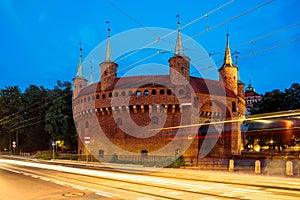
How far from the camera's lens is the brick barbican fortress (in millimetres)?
34250

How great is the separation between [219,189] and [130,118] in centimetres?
2608

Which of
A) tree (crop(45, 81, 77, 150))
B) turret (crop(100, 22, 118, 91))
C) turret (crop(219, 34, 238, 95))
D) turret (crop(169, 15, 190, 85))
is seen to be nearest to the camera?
turret (crop(169, 15, 190, 85))

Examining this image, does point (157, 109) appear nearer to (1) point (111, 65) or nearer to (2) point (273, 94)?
(1) point (111, 65)

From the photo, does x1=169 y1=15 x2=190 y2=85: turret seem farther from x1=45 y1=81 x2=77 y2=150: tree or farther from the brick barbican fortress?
x1=45 y1=81 x2=77 y2=150: tree

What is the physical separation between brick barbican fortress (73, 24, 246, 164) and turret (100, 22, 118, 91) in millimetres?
137

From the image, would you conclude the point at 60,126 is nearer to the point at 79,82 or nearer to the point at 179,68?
the point at 79,82

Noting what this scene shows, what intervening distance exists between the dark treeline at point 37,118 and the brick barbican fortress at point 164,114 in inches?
505

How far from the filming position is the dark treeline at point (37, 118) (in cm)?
5131

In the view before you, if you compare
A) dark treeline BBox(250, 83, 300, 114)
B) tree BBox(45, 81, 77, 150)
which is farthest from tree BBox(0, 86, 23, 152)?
dark treeline BBox(250, 83, 300, 114)

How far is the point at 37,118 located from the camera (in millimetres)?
57875

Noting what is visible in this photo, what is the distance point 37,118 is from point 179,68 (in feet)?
113

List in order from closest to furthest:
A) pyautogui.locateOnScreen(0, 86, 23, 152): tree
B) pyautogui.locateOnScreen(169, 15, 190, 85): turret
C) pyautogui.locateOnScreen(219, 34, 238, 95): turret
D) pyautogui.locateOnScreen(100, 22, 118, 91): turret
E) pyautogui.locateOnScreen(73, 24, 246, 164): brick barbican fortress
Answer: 1. pyautogui.locateOnScreen(73, 24, 246, 164): brick barbican fortress
2. pyautogui.locateOnScreen(169, 15, 190, 85): turret
3. pyautogui.locateOnScreen(100, 22, 118, 91): turret
4. pyautogui.locateOnScreen(219, 34, 238, 95): turret
5. pyautogui.locateOnScreen(0, 86, 23, 152): tree

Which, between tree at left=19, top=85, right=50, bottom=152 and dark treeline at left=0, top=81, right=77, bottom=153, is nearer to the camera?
dark treeline at left=0, top=81, right=77, bottom=153

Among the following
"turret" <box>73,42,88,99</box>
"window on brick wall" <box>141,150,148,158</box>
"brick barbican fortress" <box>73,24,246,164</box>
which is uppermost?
"turret" <box>73,42,88,99</box>
